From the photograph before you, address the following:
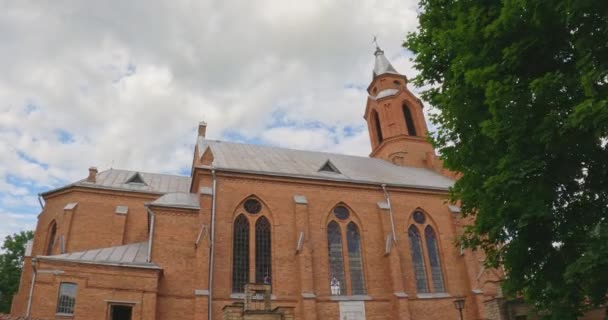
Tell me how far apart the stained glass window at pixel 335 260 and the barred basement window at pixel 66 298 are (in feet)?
37.7

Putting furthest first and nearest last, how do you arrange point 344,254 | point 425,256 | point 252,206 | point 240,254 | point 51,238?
point 51,238, point 425,256, point 344,254, point 252,206, point 240,254

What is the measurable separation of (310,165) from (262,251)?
6.97 meters

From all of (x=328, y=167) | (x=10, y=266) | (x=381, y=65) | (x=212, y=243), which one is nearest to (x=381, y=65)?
(x=381, y=65)

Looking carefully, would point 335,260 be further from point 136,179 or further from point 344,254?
point 136,179

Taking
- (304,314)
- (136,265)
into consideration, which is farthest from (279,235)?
(136,265)

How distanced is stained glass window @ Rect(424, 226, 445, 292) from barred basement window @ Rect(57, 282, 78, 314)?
693 inches

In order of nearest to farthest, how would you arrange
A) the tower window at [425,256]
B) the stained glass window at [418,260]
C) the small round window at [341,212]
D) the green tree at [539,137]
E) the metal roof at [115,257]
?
the green tree at [539,137] < the metal roof at [115,257] < the stained glass window at [418,260] < the tower window at [425,256] < the small round window at [341,212]

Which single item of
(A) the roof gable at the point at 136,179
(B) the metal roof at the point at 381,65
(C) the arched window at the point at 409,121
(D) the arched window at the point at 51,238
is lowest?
(D) the arched window at the point at 51,238

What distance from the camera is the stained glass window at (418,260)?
22641 millimetres

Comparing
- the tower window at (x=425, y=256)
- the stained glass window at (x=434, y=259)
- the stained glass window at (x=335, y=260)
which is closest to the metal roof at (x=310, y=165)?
the tower window at (x=425, y=256)

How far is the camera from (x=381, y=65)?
36344 millimetres

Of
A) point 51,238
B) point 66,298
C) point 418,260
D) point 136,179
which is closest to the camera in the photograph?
point 66,298

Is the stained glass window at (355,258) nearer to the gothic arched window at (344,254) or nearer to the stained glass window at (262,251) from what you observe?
the gothic arched window at (344,254)

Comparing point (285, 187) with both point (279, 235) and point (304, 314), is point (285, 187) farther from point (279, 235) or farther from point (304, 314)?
point (304, 314)
